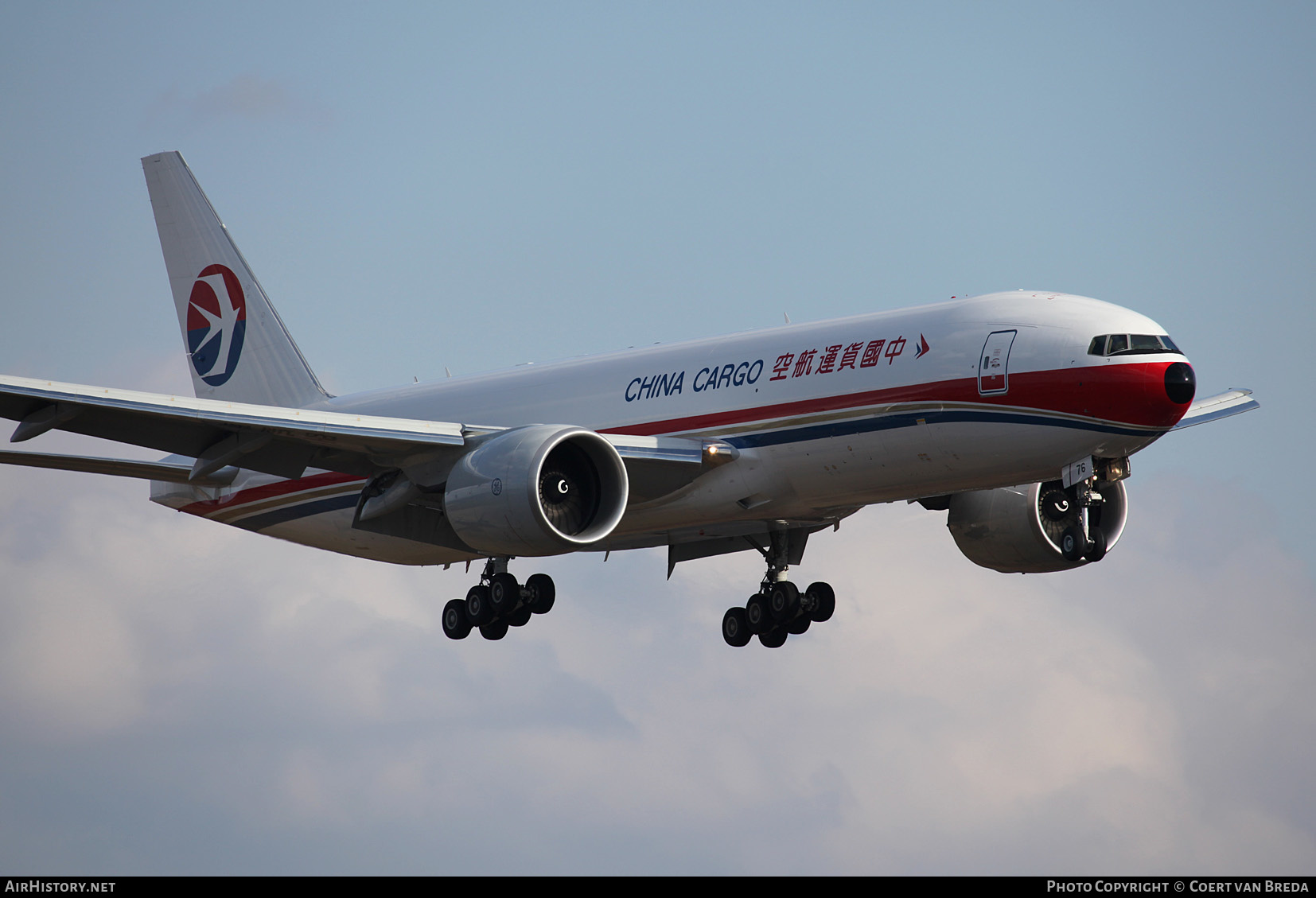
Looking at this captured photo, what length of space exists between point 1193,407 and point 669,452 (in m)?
13.8

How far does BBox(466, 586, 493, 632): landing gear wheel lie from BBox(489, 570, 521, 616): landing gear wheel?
16 cm

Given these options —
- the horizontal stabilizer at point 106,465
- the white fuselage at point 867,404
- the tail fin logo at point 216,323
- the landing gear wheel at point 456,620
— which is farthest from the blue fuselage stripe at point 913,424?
the tail fin logo at point 216,323

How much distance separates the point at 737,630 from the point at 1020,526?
22.1ft

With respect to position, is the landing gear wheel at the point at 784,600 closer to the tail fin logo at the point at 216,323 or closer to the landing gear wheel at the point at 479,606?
the landing gear wheel at the point at 479,606

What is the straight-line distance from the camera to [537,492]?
27.6m

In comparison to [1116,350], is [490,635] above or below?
below

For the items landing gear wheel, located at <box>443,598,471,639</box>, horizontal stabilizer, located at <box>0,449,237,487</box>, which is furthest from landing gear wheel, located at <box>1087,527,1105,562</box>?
horizontal stabilizer, located at <box>0,449,237,487</box>

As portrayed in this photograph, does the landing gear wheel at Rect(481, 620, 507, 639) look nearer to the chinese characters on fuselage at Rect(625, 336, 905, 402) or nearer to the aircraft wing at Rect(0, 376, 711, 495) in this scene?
the aircraft wing at Rect(0, 376, 711, 495)

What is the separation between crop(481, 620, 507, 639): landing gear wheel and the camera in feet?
114

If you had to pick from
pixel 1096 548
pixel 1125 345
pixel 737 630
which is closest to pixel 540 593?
pixel 737 630
